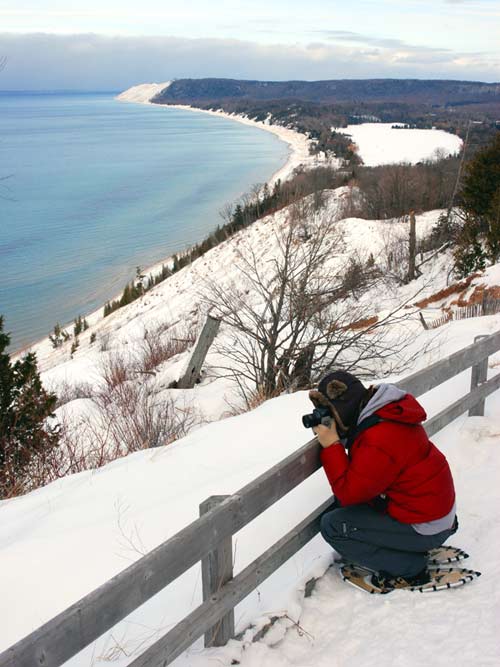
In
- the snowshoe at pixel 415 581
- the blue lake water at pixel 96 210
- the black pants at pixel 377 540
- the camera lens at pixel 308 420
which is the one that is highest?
the camera lens at pixel 308 420

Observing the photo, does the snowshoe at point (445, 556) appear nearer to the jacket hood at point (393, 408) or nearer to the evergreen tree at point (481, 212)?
the jacket hood at point (393, 408)

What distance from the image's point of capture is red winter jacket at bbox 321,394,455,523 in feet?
11.3

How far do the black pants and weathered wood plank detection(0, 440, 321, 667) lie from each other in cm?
43

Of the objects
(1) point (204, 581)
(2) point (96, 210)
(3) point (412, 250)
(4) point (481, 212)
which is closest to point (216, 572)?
(1) point (204, 581)

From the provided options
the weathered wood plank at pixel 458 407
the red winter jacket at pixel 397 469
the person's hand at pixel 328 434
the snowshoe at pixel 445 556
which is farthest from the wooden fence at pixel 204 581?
the weathered wood plank at pixel 458 407

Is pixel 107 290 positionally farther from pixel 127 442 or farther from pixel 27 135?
pixel 27 135

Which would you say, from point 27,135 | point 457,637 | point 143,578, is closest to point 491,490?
point 457,637

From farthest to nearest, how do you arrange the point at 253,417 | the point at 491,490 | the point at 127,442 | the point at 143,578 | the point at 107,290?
the point at 107,290
the point at 127,442
the point at 253,417
the point at 491,490
the point at 143,578

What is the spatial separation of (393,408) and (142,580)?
1.59 m

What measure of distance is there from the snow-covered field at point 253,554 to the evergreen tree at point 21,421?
235cm

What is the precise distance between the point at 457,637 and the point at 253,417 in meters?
4.61

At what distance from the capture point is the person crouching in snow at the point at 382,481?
346cm

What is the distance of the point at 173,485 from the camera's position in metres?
A: 6.05

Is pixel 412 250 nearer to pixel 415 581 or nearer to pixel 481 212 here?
pixel 481 212
